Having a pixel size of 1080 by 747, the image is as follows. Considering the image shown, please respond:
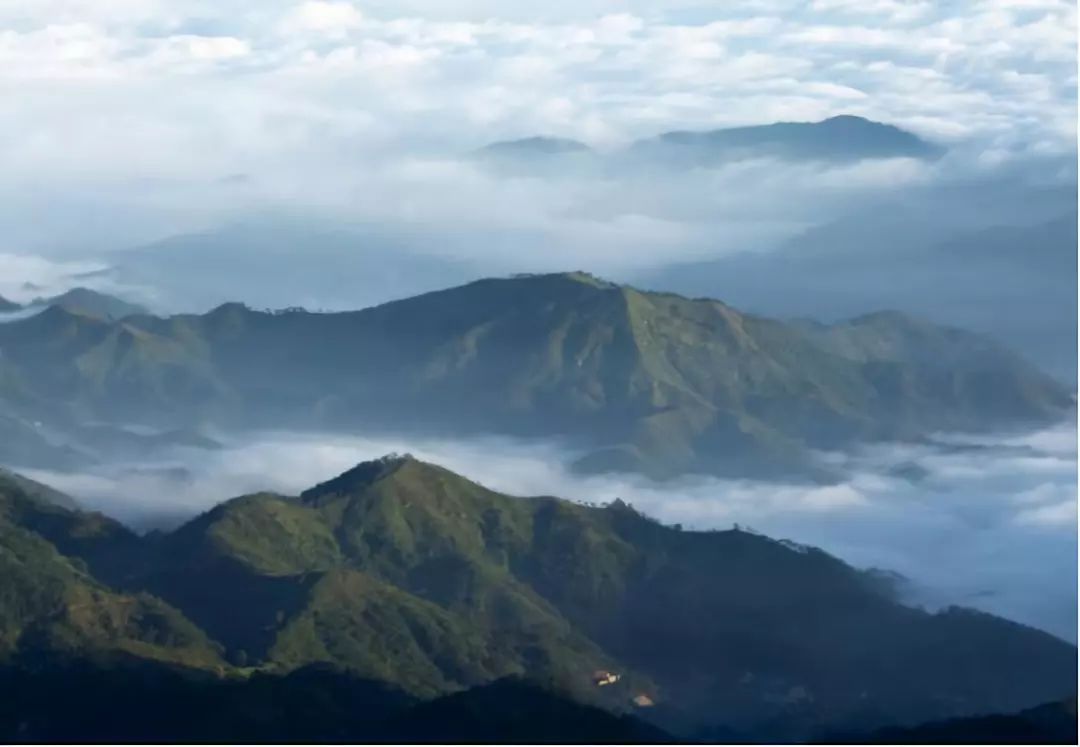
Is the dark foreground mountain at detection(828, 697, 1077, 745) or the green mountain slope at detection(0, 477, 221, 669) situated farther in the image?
the green mountain slope at detection(0, 477, 221, 669)

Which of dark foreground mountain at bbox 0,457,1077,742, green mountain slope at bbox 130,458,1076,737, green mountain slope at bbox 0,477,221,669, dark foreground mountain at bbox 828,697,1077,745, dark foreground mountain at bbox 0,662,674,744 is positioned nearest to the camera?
dark foreground mountain at bbox 828,697,1077,745

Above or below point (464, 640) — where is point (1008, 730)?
below

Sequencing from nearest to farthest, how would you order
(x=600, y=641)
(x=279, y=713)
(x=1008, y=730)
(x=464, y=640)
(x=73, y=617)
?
(x=1008, y=730) → (x=279, y=713) → (x=73, y=617) → (x=464, y=640) → (x=600, y=641)

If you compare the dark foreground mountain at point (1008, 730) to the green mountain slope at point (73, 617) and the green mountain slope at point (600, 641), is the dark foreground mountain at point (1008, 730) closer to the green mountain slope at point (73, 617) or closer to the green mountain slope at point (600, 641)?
the green mountain slope at point (600, 641)

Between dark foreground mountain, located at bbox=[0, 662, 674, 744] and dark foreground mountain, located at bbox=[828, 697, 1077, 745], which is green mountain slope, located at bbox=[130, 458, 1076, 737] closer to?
dark foreground mountain, located at bbox=[0, 662, 674, 744]

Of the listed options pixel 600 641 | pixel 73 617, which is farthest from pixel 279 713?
pixel 600 641

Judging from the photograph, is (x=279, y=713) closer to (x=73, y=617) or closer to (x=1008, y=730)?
(x=73, y=617)

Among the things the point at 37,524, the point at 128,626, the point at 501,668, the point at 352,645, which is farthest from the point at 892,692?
the point at 37,524

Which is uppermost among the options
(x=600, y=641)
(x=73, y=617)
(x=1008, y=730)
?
(x=600, y=641)

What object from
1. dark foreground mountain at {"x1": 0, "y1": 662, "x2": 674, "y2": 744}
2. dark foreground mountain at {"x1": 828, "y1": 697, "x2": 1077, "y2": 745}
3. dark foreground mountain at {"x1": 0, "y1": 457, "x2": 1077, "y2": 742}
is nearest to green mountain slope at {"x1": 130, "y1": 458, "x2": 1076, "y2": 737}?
dark foreground mountain at {"x1": 0, "y1": 457, "x2": 1077, "y2": 742}
